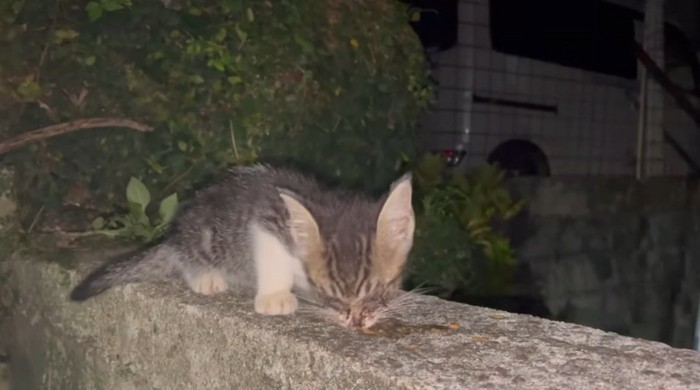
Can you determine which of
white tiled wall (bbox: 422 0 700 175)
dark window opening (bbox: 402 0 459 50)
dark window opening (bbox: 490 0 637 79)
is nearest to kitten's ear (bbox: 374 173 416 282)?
white tiled wall (bbox: 422 0 700 175)

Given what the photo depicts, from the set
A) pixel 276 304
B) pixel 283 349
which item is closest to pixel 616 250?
pixel 276 304

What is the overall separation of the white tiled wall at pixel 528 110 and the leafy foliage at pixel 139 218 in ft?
7.89

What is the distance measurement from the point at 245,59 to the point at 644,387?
192 centimetres

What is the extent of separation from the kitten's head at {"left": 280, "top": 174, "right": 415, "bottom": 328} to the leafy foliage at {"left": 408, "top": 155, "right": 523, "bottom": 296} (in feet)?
4.07

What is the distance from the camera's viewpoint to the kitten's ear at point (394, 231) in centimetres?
177

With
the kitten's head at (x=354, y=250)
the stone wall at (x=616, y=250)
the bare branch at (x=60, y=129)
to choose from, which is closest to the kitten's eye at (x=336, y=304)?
the kitten's head at (x=354, y=250)

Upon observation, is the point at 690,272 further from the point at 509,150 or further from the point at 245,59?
the point at 245,59

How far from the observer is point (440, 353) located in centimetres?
149

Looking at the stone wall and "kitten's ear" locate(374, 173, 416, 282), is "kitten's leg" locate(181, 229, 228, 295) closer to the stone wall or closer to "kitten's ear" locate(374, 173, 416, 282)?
"kitten's ear" locate(374, 173, 416, 282)

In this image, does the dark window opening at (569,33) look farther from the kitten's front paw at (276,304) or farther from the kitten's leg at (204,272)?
the kitten's front paw at (276,304)

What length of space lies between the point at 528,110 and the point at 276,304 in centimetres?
390

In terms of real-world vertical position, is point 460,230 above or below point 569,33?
below

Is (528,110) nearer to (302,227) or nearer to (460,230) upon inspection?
(460,230)

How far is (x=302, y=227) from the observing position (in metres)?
1.83
